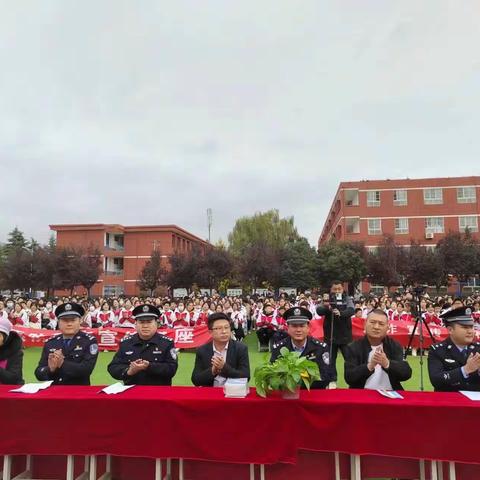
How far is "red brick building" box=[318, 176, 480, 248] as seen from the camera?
46.0m

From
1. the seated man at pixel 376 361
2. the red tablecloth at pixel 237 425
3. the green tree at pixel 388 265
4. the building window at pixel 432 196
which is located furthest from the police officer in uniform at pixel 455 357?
the building window at pixel 432 196

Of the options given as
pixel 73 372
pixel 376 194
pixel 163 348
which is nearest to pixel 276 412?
pixel 163 348

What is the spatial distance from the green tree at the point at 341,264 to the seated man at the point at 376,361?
3258 cm

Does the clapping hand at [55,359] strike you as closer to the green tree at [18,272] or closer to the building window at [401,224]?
the green tree at [18,272]

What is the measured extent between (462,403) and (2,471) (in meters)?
3.82

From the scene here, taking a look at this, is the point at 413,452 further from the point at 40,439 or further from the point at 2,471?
the point at 2,471

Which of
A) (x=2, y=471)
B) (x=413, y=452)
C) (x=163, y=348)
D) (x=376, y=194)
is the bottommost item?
(x=2, y=471)

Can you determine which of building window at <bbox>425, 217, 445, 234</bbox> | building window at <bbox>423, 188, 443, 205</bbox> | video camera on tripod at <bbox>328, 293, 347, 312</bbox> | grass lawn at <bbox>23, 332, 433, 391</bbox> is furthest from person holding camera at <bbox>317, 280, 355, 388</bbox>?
building window at <bbox>423, 188, 443, 205</bbox>

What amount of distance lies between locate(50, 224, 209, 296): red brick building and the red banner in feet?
122

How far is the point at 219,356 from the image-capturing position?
4.12 meters

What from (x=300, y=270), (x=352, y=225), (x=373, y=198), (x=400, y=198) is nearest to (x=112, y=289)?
(x=300, y=270)

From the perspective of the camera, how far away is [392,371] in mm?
3883

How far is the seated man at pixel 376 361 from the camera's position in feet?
12.7

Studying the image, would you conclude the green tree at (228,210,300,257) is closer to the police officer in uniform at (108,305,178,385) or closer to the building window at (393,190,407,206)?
the building window at (393,190,407,206)
